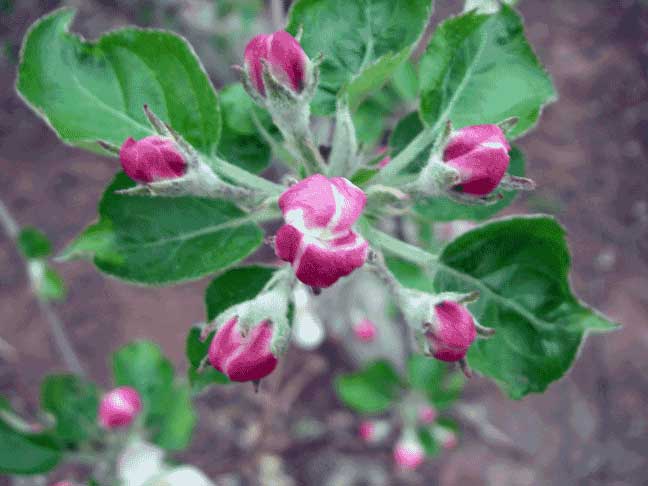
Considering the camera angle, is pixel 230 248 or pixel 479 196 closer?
pixel 479 196

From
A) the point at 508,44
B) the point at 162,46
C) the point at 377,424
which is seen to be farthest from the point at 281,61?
the point at 377,424

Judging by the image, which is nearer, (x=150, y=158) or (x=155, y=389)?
(x=150, y=158)

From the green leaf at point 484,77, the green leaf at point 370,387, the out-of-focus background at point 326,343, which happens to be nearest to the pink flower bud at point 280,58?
the green leaf at point 484,77

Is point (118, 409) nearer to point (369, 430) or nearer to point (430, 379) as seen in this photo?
point (430, 379)

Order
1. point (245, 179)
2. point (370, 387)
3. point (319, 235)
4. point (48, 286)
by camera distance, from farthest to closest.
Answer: point (370, 387), point (48, 286), point (245, 179), point (319, 235)

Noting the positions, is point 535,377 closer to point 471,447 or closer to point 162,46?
point 162,46

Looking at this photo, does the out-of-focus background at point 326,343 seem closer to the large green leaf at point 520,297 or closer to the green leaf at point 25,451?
the green leaf at point 25,451

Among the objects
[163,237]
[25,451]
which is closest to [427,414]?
[25,451]
